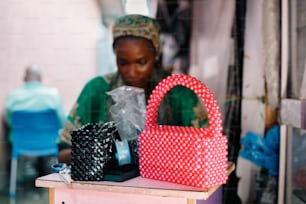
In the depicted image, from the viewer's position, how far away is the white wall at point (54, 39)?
7.14 feet

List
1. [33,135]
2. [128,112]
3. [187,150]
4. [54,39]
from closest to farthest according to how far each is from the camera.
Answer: [187,150] < [128,112] < [54,39] < [33,135]

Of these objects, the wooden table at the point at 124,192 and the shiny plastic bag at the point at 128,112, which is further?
the shiny plastic bag at the point at 128,112

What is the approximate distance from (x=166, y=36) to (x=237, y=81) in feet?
2.29

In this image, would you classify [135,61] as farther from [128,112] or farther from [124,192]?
[124,192]

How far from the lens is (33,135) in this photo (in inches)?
101

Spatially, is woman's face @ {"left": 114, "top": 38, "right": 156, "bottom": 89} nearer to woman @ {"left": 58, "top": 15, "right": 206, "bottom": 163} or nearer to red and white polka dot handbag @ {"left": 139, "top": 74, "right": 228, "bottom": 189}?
woman @ {"left": 58, "top": 15, "right": 206, "bottom": 163}

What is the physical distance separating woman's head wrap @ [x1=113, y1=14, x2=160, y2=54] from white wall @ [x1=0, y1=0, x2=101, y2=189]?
Result: 15 centimetres

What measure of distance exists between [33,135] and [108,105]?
737 millimetres

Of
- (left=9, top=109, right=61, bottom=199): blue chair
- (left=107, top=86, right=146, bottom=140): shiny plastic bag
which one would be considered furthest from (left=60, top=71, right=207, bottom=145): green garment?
(left=107, top=86, right=146, bottom=140): shiny plastic bag

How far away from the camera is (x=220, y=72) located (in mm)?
2240

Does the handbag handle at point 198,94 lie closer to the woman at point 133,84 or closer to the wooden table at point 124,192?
the wooden table at point 124,192

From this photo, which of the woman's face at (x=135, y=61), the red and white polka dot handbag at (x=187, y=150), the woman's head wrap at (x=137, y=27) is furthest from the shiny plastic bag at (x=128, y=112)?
the woman's head wrap at (x=137, y=27)

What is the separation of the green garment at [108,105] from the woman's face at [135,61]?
48 millimetres

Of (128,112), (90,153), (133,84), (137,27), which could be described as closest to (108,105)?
(133,84)
